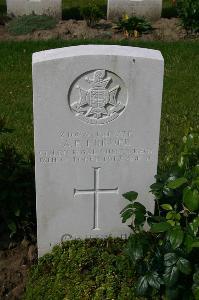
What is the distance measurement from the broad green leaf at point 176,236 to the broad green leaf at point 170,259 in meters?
0.22

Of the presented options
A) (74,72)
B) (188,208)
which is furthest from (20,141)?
(188,208)

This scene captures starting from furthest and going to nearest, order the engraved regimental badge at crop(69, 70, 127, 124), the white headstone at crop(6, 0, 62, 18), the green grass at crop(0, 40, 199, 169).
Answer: the white headstone at crop(6, 0, 62, 18) < the green grass at crop(0, 40, 199, 169) < the engraved regimental badge at crop(69, 70, 127, 124)

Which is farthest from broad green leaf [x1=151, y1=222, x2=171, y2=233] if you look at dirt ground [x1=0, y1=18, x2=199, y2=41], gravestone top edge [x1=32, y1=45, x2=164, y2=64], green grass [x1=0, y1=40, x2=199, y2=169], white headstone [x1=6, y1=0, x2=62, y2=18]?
white headstone [x1=6, y1=0, x2=62, y2=18]

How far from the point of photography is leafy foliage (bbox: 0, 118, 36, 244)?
14.3 feet

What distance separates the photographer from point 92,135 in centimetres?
390

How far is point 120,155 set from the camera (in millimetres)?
3982

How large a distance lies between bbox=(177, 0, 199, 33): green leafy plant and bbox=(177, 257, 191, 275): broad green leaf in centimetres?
670

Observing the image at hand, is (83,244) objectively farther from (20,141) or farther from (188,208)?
(20,141)

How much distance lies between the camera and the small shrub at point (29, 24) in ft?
31.4

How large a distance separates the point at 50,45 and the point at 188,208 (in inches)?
240

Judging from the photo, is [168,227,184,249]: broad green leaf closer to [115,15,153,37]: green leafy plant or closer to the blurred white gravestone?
the blurred white gravestone

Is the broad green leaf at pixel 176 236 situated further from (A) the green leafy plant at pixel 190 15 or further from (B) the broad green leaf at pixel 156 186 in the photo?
(A) the green leafy plant at pixel 190 15

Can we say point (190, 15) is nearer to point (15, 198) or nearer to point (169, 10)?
point (169, 10)

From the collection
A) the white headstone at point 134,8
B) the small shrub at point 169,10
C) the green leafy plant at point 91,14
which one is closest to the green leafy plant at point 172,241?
the green leafy plant at point 91,14
